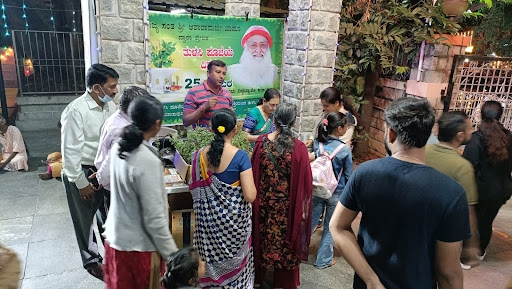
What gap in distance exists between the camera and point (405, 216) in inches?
67.0

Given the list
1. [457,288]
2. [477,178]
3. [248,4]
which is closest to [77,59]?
[248,4]

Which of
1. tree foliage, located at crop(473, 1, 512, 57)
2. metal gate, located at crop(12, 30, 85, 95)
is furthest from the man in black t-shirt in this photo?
metal gate, located at crop(12, 30, 85, 95)

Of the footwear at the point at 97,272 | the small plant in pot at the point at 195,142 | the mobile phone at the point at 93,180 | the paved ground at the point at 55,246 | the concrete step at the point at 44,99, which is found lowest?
the paved ground at the point at 55,246

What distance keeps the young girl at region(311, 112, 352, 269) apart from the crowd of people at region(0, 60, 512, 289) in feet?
0.04

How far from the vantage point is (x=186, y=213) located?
3684mm

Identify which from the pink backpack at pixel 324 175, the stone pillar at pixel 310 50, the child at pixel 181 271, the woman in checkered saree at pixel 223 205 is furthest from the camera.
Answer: the stone pillar at pixel 310 50

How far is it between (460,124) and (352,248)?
147cm

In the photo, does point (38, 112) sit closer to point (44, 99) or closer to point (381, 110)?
point (44, 99)

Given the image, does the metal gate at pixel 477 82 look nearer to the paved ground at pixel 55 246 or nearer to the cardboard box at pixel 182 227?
the paved ground at pixel 55 246

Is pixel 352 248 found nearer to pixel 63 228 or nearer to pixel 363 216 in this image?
pixel 363 216

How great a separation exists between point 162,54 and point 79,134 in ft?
5.20

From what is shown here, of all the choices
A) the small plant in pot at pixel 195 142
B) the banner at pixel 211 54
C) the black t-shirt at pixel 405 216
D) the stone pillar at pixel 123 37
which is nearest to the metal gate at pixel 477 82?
the banner at pixel 211 54

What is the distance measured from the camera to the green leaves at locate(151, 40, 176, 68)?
4.31 meters

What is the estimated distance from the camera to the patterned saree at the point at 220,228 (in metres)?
2.87
